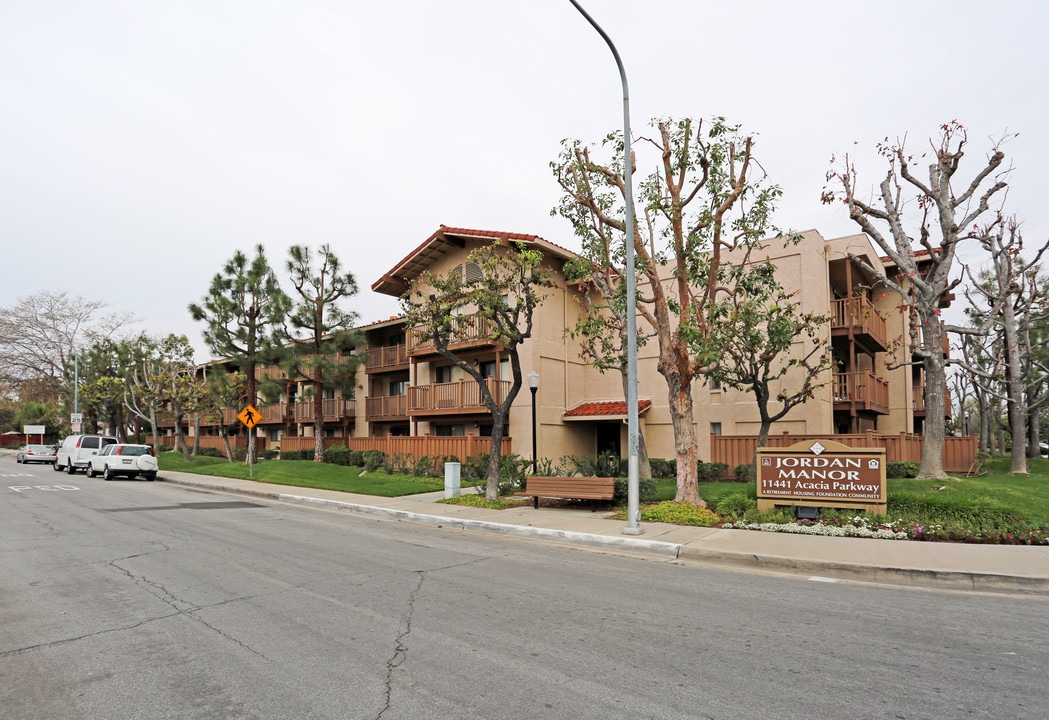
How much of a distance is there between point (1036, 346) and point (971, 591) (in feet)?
100

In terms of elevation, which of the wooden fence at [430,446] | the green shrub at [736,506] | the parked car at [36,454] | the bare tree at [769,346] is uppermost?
the bare tree at [769,346]

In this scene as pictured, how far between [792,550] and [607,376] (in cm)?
1678

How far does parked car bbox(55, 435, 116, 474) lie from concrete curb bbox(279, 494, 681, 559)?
21.4 m

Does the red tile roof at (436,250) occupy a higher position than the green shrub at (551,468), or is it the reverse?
the red tile roof at (436,250)

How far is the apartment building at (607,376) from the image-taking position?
834 inches

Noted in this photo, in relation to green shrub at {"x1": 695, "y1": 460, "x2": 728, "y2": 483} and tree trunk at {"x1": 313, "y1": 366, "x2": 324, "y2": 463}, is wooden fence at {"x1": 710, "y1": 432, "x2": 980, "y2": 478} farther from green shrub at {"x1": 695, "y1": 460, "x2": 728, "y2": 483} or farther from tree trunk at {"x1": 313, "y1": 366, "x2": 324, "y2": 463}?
tree trunk at {"x1": 313, "y1": 366, "x2": 324, "y2": 463}

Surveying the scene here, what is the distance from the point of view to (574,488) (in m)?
14.7

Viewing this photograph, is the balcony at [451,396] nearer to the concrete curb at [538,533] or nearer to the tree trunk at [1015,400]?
the concrete curb at [538,533]

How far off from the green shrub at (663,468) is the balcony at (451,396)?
6073 millimetres

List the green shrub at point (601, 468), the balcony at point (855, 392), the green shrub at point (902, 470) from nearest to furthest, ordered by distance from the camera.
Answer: the green shrub at point (902, 470)
the green shrub at point (601, 468)
the balcony at point (855, 392)

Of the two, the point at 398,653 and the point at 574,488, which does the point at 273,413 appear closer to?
the point at 574,488

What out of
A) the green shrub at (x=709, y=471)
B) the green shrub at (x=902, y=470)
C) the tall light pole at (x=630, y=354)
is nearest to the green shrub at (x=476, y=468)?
the green shrub at (x=709, y=471)

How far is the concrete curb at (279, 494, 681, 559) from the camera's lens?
414 inches

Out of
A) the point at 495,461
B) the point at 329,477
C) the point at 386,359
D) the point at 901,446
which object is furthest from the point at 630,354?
the point at 386,359
